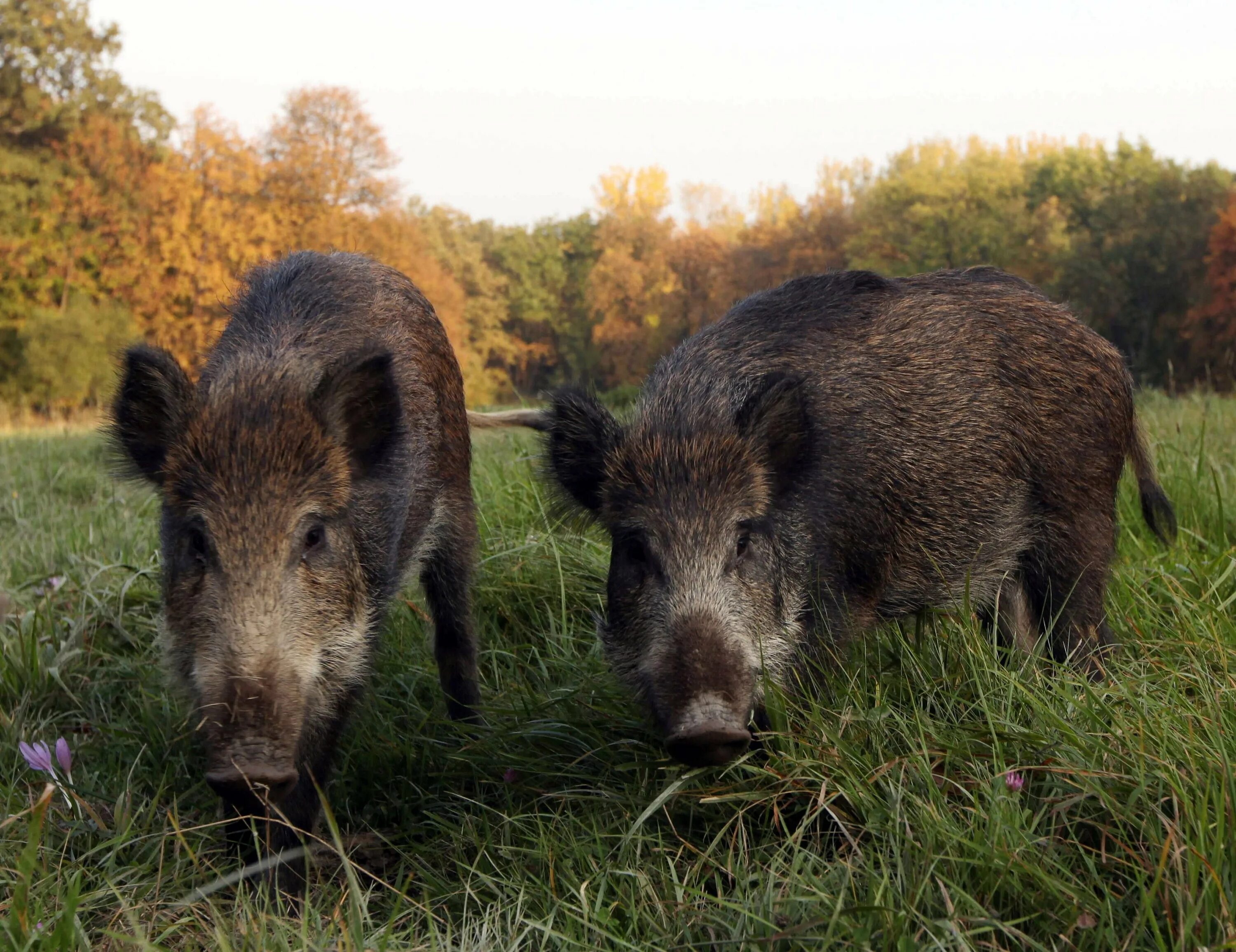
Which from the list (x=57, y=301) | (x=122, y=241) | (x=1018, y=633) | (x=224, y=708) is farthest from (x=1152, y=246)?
(x=224, y=708)

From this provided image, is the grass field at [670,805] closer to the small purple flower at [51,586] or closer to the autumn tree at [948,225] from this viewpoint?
the small purple flower at [51,586]

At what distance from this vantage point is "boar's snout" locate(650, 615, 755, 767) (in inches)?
105

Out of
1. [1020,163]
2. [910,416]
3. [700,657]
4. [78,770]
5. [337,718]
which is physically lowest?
[78,770]

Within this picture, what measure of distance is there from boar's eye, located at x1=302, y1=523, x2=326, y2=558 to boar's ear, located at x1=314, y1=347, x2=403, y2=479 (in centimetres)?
30

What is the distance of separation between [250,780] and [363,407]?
1235mm

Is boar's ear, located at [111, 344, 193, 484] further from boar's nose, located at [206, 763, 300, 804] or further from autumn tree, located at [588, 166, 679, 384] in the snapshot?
autumn tree, located at [588, 166, 679, 384]

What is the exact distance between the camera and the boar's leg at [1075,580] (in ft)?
12.2

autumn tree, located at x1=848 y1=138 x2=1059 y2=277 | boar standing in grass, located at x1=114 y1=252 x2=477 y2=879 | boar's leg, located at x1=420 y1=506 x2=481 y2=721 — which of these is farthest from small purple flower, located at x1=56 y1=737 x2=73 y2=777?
autumn tree, located at x1=848 y1=138 x2=1059 y2=277

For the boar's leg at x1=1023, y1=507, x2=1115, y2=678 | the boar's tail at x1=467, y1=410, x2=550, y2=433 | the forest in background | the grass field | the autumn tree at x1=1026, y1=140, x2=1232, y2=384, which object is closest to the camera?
the grass field

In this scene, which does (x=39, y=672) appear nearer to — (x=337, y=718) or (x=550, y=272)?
(x=337, y=718)

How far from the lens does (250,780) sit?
8.22ft

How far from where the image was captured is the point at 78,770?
11.5 ft

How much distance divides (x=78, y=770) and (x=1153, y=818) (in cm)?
304

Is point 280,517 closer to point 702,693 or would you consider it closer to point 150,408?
point 150,408
